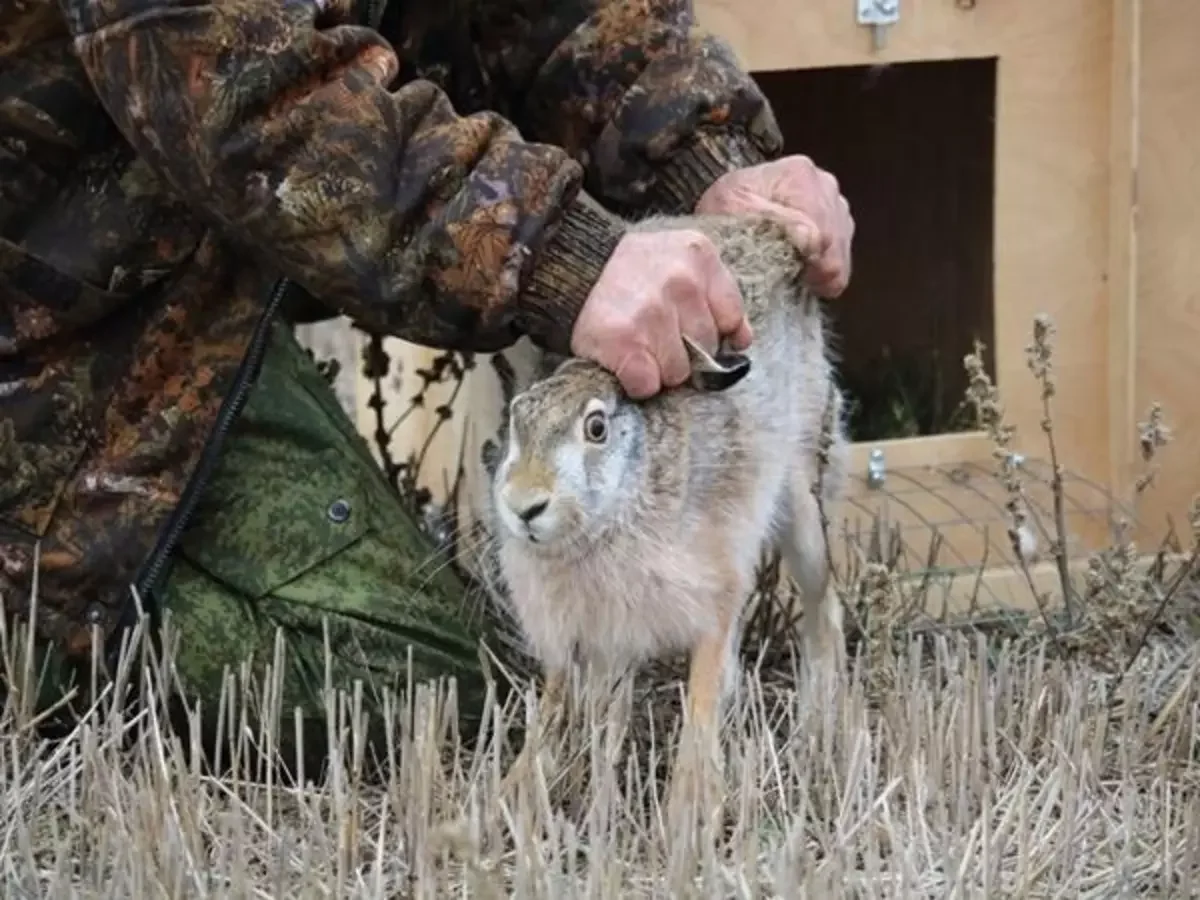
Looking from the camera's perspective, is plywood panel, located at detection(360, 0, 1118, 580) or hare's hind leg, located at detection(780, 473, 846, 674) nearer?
hare's hind leg, located at detection(780, 473, 846, 674)

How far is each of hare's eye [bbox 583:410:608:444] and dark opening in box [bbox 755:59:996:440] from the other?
1.86 meters

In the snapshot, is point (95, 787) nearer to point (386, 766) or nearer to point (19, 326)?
point (386, 766)

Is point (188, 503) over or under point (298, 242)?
under

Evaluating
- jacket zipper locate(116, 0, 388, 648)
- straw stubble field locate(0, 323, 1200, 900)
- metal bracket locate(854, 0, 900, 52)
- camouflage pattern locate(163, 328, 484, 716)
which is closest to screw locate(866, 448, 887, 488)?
metal bracket locate(854, 0, 900, 52)

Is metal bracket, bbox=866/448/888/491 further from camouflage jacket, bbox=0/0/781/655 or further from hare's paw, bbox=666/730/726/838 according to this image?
hare's paw, bbox=666/730/726/838

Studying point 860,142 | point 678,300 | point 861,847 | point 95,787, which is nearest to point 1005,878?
point 861,847

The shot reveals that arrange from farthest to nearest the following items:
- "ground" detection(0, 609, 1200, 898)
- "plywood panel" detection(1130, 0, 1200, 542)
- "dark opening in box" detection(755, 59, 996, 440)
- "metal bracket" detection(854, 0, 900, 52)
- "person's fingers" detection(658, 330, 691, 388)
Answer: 1. "dark opening in box" detection(755, 59, 996, 440)
2. "plywood panel" detection(1130, 0, 1200, 542)
3. "metal bracket" detection(854, 0, 900, 52)
4. "person's fingers" detection(658, 330, 691, 388)
5. "ground" detection(0, 609, 1200, 898)

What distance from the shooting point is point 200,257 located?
101 inches

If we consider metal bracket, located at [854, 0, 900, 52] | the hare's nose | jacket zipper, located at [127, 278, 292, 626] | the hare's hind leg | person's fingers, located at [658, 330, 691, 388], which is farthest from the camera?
metal bracket, located at [854, 0, 900, 52]

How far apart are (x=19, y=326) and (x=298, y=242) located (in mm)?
488

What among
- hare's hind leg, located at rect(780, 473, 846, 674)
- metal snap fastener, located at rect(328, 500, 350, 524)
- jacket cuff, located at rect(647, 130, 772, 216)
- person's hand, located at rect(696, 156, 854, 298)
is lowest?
hare's hind leg, located at rect(780, 473, 846, 674)

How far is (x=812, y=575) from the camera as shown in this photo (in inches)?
110

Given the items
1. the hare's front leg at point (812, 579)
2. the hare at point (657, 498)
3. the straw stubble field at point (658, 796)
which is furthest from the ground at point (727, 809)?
the hare's front leg at point (812, 579)

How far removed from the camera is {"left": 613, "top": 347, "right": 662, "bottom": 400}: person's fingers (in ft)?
7.29
